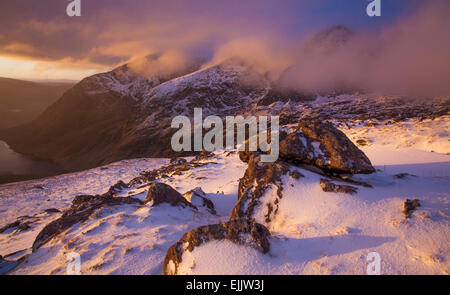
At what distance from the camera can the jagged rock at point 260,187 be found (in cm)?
582

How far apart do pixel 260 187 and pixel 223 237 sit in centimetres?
261

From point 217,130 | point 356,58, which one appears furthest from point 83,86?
point 356,58

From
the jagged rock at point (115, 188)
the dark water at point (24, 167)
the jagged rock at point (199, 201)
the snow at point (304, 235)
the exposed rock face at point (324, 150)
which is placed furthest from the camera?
the dark water at point (24, 167)

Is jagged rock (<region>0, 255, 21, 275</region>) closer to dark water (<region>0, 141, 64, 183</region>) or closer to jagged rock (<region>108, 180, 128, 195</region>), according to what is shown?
jagged rock (<region>108, 180, 128, 195</region>)

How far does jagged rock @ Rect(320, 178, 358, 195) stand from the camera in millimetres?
5152

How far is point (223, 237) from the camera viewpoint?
158 inches

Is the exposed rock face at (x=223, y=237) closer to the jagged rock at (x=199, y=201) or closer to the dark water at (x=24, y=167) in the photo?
the jagged rock at (x=199, y=201)

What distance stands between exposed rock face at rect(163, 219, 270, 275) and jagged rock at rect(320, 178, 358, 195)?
2.34m

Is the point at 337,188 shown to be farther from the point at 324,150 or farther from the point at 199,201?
the point at 199,201

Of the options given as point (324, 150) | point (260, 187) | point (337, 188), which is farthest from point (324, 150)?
point (260, 187)

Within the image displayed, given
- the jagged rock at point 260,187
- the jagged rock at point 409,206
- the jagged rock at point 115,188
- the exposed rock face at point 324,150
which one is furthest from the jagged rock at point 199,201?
the jagged rock at point 115,188

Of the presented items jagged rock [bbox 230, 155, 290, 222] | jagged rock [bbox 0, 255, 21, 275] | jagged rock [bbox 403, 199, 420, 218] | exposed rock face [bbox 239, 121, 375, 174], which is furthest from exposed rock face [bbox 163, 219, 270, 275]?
jagged rock [bbox 0, 255, 21, 275]

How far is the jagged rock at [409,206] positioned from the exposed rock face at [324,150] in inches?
62.3
